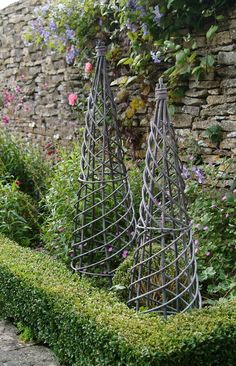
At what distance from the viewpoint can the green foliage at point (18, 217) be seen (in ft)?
16.9

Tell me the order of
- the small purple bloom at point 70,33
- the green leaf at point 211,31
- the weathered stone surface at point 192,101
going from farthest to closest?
1. the small purple bloom at point 70,33
2. the weathered stone surface at point 192,101
3. the green leaf at point 211,31

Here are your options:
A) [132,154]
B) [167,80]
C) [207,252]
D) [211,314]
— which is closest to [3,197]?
[132,154]

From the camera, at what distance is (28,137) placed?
26.7 feet

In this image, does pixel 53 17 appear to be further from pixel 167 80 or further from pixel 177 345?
pixel 177 345

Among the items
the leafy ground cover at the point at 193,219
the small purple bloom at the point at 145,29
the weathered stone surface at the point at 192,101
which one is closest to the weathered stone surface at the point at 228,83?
the weathered stone surface at the point at 192,101

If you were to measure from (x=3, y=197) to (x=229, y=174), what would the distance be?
2.13 m

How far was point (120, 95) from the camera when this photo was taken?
554cm

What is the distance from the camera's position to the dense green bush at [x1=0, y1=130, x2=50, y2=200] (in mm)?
6496

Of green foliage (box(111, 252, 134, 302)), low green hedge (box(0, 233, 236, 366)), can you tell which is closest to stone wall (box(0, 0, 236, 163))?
green foliage (box(111, 252, 134, 302))

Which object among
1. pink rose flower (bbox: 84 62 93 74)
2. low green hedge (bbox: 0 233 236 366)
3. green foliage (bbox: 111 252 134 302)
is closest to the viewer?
low green hedge (bbox: 0 233 236 366)

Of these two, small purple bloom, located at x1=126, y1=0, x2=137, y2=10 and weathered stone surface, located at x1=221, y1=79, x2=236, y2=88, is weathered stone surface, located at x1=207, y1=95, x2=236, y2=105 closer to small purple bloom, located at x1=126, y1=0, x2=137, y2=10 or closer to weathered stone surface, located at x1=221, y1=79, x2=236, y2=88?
weathered stone surface, located at x1=221, y1=79, x2=236, y2=88

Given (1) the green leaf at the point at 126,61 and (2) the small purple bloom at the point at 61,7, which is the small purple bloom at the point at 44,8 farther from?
(1) the green leaf at the point at 126,61

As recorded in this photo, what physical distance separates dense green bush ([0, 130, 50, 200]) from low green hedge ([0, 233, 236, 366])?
2.73 meters

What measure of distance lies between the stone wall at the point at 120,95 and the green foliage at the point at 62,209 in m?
0.79
